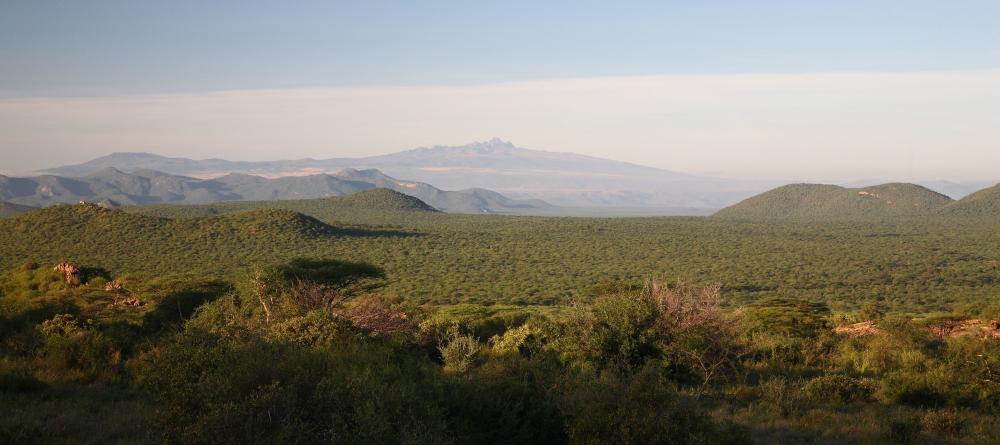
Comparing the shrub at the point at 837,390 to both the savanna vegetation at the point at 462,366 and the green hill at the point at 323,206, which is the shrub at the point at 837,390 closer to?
the savanna vegetation at the point at 462,366

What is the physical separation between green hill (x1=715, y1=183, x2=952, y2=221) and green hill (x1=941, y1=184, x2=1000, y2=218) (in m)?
3.23

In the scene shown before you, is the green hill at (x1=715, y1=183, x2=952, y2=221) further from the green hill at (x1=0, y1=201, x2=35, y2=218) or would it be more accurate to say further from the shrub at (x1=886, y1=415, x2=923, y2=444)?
the green hill at (x1=0, y1=201, x2=35, y2=218)

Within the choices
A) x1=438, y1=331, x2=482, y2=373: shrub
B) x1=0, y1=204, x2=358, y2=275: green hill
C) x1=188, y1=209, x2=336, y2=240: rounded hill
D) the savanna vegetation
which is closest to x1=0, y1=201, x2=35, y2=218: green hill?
x1=0, y1=204, x2=358, y2=275: green hill

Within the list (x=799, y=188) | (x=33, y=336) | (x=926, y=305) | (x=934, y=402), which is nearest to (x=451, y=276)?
(x=926, y=305)

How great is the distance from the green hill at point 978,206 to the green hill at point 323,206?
89203mm

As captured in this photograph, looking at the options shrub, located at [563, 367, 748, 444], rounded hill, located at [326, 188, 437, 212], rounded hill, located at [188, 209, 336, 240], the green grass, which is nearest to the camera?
shrub, located at [563, 367, 748, 444]

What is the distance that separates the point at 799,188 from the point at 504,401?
538ft

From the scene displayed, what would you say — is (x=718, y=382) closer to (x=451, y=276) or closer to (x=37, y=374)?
(x=37, y=374)

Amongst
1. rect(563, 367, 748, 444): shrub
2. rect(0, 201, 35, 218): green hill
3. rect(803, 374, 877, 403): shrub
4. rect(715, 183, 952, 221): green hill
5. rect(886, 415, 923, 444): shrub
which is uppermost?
rect(715, 183, 952, 221): green hill

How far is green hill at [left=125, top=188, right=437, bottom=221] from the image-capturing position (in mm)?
100125

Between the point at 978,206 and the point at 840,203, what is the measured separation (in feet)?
84.3

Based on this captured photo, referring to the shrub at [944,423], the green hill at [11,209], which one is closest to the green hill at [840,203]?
the shrub at [944,423]

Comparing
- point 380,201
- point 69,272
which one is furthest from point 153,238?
point 380,201

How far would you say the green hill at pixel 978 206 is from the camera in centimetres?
11262
